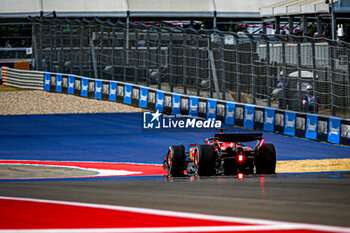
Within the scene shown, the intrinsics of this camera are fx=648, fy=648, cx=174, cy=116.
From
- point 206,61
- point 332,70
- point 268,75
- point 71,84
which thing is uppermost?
point 206,61

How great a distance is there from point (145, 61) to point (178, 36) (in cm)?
207

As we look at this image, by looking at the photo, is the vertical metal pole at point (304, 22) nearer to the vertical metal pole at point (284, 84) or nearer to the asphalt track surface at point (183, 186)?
the vertical metal pole at point (284, 84)

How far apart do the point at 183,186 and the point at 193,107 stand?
Result: 13896 mm

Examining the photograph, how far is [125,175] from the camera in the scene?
1187 cm

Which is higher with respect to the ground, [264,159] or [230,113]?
[264,159]

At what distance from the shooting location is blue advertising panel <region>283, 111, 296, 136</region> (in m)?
18.3

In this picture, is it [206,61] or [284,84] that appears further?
[206,61]

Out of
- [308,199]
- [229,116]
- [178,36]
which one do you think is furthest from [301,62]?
[308,199]

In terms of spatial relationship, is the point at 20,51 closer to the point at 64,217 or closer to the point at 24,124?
the point at 24,124

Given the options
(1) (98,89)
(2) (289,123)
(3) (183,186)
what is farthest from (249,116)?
(3) (183,186)

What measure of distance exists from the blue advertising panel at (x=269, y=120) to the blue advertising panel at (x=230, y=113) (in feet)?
5.27

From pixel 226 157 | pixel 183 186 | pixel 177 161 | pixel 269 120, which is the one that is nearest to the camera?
pixel 183 186

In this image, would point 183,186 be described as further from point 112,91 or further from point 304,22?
point 304,22

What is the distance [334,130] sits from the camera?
54.8ft
